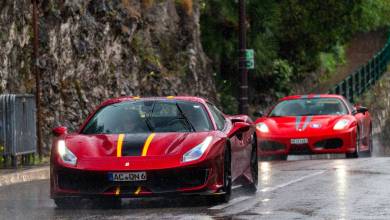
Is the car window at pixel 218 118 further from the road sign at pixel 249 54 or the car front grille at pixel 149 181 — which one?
the road sign at pixel 249 54

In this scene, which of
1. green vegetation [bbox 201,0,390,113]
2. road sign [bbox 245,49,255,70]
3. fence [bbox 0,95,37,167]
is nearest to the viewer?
fence [bbox 0,95,37,167]

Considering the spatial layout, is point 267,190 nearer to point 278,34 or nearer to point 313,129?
point 313,129

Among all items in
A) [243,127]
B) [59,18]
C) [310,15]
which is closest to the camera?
[243,127]

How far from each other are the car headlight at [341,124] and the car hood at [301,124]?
6cm

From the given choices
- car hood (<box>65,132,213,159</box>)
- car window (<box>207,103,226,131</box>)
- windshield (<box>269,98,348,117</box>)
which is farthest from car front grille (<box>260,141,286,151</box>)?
car hood (<box>65,132,213,159</box>)

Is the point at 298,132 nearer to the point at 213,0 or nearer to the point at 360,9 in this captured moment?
the point at 213,0

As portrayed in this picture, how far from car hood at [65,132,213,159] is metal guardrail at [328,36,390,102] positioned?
30645mm

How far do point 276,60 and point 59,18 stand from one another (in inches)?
675

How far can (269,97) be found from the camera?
4353cm

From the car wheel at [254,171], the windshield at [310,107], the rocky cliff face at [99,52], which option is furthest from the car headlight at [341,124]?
the car wheel at [254,171]

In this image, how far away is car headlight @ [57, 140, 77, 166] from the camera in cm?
1407

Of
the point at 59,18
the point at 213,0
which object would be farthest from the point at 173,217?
the point at 213,0

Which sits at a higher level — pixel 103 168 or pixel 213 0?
pixel 213 0

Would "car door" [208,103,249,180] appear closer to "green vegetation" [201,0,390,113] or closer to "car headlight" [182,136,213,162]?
"car headlight" [182,136,213,162]
